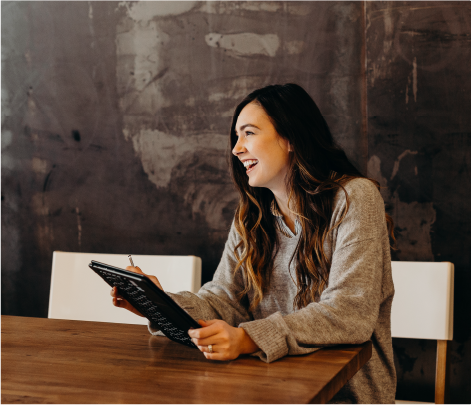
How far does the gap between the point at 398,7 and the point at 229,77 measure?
784 millimetres

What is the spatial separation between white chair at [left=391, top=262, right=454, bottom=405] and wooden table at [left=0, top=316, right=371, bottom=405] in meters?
0.85

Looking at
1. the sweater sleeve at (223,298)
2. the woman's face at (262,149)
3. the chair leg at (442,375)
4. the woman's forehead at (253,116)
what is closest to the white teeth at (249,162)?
the woman's face at (262,149)

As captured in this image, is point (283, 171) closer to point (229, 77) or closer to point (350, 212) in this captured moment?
point (350, 212)

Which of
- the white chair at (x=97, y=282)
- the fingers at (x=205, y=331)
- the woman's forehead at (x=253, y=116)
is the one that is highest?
the woman's forehead at (x=253, y=116)

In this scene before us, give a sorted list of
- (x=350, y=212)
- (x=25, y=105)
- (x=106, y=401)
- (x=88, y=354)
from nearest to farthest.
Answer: (x=106, y=401) < (x=88, y=354) < (x=350, y=212) < (x=25, y=105)

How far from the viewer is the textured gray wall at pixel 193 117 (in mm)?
1948

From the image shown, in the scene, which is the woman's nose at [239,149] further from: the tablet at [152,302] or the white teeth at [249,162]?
the tablet at [152,302]

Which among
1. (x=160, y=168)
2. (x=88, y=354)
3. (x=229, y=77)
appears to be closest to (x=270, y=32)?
(x=229, y=77)

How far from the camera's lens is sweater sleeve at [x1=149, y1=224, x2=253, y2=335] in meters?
1.20

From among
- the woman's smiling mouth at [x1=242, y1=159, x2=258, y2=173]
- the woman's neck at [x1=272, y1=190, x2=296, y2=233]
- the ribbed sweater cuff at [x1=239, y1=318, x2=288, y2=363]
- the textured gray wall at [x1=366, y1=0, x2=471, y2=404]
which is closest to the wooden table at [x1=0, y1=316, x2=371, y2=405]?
the ribbed sweater cuff at [x1=239, y1=318, x2=288, y2=363]

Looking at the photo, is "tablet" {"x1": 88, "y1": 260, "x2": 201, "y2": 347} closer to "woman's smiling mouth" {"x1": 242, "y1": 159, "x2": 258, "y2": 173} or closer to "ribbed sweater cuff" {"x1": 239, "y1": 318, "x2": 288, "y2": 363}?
"ribbed sweater cuff" {"x1": 239, "y1": 318, "x2": 288, "y2": 363}

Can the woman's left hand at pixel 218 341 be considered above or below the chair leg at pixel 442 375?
above

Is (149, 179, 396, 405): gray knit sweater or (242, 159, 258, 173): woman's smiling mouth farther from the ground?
(242, 159, 258, 173): woman's smiling mouth

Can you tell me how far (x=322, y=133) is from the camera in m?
1.42
